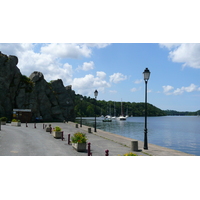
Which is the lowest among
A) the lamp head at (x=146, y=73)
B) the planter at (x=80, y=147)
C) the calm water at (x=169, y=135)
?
the calm water at (x=169, y=135)

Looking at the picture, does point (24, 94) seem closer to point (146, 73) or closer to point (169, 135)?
point (169, 135)

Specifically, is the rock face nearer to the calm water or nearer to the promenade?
the calm water

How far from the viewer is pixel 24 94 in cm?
7475

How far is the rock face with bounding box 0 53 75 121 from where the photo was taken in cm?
6907

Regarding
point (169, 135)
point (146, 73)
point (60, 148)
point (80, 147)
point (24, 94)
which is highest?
point (24, 94)

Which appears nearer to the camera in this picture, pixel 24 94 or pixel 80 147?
pixel 80 147

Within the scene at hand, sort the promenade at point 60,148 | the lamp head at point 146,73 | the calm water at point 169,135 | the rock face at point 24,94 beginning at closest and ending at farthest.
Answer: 1. the promenade at point 60,148
2. the lamp head at point 146,73
3. the calm water at point 169,135
4. the rock face at point 24,94

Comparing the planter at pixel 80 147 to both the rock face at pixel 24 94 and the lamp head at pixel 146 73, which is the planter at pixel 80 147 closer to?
the lamp head at pixel 146 73

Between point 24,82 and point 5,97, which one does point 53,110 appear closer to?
point 24,82

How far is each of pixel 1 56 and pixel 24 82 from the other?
1149 cm

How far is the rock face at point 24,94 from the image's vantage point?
2719 inches

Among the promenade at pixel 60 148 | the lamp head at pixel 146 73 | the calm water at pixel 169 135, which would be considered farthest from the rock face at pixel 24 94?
the lamp head at pixel 146 73

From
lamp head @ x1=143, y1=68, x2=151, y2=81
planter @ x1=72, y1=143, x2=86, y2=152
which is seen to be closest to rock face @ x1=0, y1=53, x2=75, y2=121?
planter @ x1=72, y1=143, x2=86, y2=152

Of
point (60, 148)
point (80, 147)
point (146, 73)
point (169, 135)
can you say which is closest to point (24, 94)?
point (169, 135)
